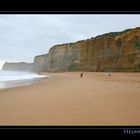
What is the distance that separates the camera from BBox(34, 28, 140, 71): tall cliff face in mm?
35062

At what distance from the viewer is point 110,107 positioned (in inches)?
120

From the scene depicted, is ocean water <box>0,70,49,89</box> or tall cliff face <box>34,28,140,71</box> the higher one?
tall cliff face <box>34,28,140,71</box>

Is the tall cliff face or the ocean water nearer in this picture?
the ocean water

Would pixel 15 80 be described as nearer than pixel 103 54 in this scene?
Yes

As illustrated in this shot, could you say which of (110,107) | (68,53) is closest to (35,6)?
(110,107)

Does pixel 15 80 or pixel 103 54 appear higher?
pixel 103 54

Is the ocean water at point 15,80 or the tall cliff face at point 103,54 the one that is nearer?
the ocean water at point 15,80

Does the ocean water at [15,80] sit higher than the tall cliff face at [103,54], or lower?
lower

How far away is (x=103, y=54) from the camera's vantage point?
48000 millimetres

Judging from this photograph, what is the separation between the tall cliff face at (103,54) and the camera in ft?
115
